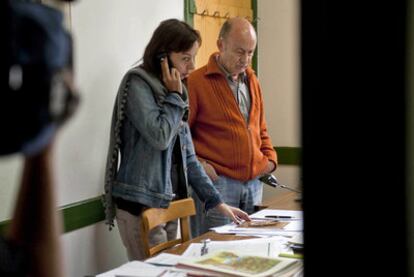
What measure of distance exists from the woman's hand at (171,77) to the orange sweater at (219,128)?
1.91 feet

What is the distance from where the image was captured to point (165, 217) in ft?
7.47

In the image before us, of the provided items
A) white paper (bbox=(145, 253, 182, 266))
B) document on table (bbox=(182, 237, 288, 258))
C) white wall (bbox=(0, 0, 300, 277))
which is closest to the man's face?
white wall (bbox=(0, 0, 300, 277))

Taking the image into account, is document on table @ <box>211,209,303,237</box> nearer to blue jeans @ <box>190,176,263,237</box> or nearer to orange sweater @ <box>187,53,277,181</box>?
blue jeans @ <box>190,176,263,237</box>

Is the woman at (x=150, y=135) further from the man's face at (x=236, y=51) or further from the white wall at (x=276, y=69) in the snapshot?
the white wall at (x=276, y=69)

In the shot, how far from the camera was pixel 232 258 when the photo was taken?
1787 mm

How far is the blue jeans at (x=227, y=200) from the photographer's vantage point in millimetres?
2820

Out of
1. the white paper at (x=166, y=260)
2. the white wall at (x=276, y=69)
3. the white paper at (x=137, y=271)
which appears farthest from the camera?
the white wall at (x=276, y=69)

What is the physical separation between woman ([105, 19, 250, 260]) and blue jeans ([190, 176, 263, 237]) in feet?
1.05

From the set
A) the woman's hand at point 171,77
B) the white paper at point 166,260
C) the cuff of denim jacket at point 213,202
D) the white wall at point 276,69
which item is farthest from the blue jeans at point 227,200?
the white wall at point 276,69

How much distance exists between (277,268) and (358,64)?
122 centimetres

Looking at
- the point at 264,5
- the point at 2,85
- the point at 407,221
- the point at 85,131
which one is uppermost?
the point at 264,5

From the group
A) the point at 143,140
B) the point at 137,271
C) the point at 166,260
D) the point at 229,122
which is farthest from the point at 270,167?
the point at 137,271

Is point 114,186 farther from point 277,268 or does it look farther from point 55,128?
point 55,128

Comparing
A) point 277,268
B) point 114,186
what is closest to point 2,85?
point 277,268
